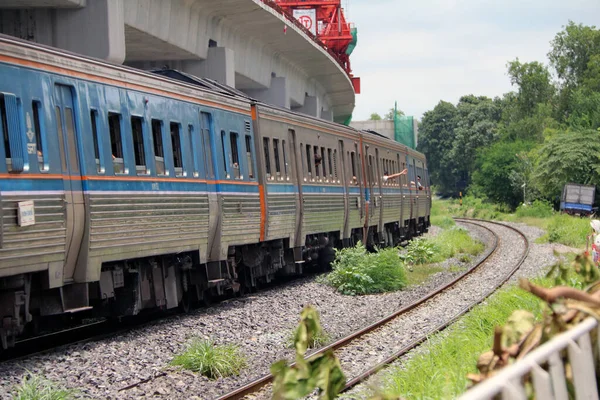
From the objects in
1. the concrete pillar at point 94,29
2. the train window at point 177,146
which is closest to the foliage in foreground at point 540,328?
the train window at point 177,146

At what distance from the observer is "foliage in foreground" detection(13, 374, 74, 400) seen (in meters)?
7.27

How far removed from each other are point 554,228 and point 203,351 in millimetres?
25891

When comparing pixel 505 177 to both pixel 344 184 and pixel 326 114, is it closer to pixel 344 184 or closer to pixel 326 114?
pixel 326 114

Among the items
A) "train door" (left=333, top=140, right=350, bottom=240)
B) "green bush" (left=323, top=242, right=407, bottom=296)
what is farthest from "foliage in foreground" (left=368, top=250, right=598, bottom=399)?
"train door" (left=333, top=140, right=350, bottom=240)

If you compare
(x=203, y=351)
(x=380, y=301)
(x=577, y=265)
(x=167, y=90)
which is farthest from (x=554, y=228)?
(x=577, y=265)

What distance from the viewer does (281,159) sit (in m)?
17.2

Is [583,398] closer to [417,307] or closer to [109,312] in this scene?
[109,312]

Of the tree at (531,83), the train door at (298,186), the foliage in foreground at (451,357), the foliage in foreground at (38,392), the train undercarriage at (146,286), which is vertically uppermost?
the tree at (531,83)

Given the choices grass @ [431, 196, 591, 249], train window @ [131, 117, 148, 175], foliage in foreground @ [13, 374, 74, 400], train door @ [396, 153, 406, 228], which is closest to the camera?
foliage in foreground @ [13, 374, 74, 400]

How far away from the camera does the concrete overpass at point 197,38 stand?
17578 millimetres

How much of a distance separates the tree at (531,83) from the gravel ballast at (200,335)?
66.2 metres

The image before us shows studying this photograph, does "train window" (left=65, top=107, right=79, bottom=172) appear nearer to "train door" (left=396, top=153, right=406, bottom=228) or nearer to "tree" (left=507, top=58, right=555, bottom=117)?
"train door" (left=396, top=153, right=406, bottom=228)

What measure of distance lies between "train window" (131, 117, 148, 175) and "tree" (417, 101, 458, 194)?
10487 centimetres

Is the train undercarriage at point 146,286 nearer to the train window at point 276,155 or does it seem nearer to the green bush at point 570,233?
the train window at point 276,155
